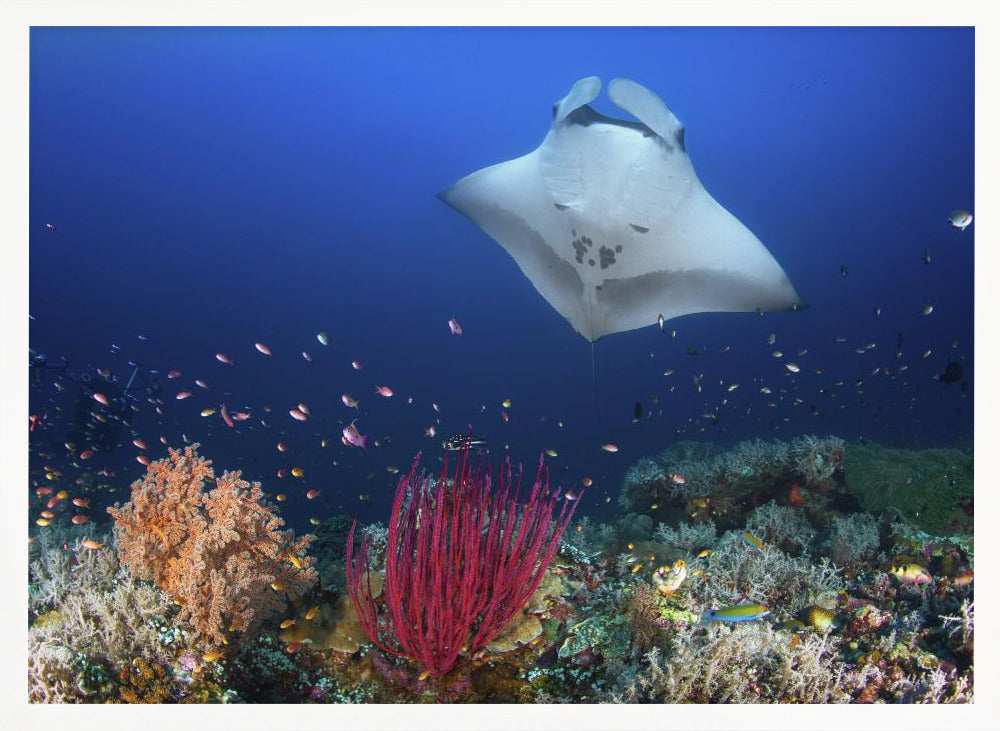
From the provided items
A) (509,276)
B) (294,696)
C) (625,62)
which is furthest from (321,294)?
(294,696)

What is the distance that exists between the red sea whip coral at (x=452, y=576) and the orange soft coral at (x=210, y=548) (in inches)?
27.8

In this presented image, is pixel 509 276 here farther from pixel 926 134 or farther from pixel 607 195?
pixel 607 195

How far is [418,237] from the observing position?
29.8 m

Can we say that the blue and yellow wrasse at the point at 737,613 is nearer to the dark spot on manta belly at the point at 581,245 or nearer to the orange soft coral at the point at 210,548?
the orange soft coral at the point at 210,548

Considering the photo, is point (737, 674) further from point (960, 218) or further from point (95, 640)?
point (960, 218)

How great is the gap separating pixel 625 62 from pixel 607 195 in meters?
11.3

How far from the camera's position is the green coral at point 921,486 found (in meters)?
5.02

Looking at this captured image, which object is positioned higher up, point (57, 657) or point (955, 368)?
point (955, 368)

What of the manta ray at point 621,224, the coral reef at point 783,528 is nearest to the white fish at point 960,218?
the manta ray at point 621,224

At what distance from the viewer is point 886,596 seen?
12.3 ft

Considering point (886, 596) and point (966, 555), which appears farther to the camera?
point (966, 555)

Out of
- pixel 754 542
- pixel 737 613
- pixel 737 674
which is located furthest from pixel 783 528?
pixel 737 674

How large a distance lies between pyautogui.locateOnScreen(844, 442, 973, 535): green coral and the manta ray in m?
2.00
